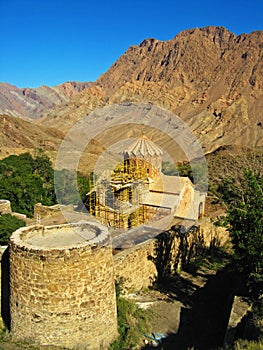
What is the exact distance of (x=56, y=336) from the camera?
640 cm

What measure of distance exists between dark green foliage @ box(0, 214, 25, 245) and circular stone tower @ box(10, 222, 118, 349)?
20.8ft

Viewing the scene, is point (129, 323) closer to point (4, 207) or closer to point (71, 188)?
point (4, 207)

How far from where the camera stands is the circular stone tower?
6.18 metres

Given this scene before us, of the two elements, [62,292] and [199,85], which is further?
[199,85]

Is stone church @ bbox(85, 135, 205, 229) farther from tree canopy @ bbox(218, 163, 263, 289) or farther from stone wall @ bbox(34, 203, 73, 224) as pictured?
tree canopy @ bbox(218, 163, 263, 289)

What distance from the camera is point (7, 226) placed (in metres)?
13.1

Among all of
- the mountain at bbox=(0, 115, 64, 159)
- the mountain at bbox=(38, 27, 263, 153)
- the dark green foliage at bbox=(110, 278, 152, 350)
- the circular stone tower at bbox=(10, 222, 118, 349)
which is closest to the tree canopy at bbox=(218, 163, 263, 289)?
the dark green foliage at bbox=(110, 278, 152, 350)

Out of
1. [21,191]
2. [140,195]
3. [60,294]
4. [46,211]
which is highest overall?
[140,195]

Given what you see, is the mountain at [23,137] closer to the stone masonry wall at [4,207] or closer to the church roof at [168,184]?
the stone masonry wall at [4,207]

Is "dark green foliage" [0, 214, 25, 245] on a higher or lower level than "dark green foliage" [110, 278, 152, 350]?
higher

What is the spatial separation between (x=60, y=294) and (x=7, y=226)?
7717mm

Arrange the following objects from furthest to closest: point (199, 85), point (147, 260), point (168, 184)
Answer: point (199, 85)
point (168, 184)
point (147, 260)

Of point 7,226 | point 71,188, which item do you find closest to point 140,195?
point 7,226

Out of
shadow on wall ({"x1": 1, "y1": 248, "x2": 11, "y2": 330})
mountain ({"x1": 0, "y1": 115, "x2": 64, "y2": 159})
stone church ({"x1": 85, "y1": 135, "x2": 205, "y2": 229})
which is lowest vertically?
shadow on wall ({"x1": 1, "y1": 248, "x2": 11, "y2": 330})
